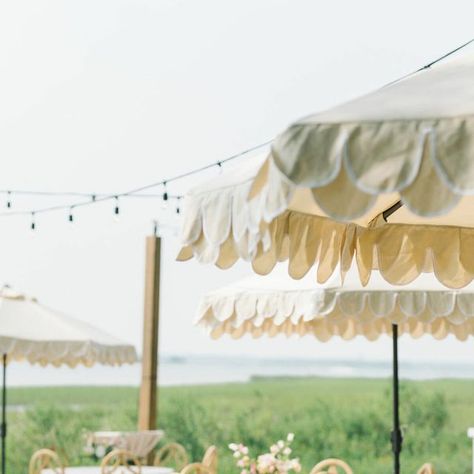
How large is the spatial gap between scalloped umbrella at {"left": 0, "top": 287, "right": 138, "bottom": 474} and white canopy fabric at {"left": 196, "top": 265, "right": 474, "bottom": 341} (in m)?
2.14

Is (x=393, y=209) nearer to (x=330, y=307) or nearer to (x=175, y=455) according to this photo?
(x=330, y=307)

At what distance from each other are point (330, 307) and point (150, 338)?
7.11 m

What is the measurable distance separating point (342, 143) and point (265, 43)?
22574 mm

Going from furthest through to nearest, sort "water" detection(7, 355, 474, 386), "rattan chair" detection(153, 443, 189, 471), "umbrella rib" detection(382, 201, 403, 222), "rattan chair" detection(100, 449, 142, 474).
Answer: "water" detection(7, 355, 474, 386), "rattan chair" detection(153, 443, 189, 471), "rattan chair" detection(100, 449, 142, 474), "umbrella rib" detection(382, 201, 403, 222)

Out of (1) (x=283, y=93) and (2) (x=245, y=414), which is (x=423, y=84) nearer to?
(2) (x=245, y=414)

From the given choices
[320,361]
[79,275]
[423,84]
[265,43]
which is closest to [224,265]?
[423,84]

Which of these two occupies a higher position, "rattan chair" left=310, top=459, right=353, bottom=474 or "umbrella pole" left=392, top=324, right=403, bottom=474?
"umbrella pole" left=392, top=324, right=403, bottom=474

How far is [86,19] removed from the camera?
2742cm

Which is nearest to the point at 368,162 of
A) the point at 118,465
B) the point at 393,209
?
the point at 393,209

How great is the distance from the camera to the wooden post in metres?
12.3

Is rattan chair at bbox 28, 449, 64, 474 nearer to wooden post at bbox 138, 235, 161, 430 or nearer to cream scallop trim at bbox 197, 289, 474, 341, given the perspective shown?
cream scallop trim at bbox 197, 289, 474, 341

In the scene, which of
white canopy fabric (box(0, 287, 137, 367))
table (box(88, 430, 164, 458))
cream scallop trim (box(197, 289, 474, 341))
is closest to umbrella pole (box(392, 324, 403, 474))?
cream scallop trim (box(197, 289, 474, 341))

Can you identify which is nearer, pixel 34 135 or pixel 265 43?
pixel 265 43

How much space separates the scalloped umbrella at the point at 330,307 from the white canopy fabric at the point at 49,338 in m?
2.12
